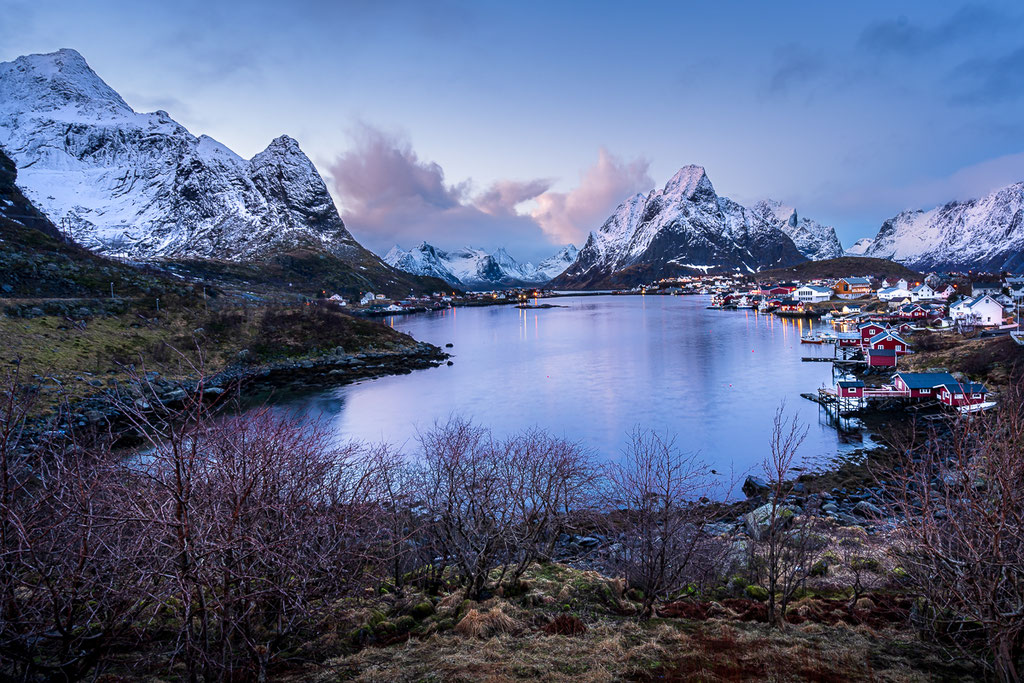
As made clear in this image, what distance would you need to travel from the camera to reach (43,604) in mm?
6320

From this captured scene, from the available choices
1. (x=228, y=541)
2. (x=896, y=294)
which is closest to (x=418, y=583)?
(x=228, y=541)

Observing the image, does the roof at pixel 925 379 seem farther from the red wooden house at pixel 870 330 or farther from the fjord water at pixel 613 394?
the red wooden house at pixel 870 330

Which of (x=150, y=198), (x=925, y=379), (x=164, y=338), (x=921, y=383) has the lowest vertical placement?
(x=921, y=383)

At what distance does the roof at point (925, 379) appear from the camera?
32.7m

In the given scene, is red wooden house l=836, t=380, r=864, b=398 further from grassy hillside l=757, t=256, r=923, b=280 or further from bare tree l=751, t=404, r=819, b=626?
grassy hillside l=757, t=256, r=923, b=280

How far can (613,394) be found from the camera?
42.4m

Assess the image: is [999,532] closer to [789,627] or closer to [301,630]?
[789,627]

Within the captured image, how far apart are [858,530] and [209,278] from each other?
11641cm

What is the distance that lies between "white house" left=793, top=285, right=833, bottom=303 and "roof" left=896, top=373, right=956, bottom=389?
99812 millimetres

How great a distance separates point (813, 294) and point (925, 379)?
10303cm

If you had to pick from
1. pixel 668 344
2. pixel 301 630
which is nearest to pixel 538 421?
pixel 301 630

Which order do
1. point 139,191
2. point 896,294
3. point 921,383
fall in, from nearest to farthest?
point 921,383 < point 896,294 < point 139,191

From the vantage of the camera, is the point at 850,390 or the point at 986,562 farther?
the point at 850,390

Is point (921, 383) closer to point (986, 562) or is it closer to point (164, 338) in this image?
point (986, 562)
